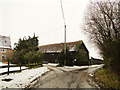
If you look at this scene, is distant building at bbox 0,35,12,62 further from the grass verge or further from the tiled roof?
the grass verge

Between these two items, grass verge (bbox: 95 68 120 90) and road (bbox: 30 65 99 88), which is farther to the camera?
road (bbox: 30 65 99 88)

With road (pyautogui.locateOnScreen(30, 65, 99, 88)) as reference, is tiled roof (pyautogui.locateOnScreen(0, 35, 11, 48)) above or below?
above

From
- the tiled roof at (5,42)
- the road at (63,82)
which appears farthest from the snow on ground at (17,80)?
the tiled roof at (5,42)

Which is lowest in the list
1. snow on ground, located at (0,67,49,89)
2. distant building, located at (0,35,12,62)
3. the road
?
the road

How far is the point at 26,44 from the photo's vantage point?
90.4 feet

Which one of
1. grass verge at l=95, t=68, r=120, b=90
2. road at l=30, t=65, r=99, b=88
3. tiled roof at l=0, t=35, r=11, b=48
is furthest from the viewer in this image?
tiled roof at l=0, t=35, r=11, b=48

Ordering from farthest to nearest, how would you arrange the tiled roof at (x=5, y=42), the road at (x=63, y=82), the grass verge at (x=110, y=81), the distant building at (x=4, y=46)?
the tiled roof at (x=5, y=42) < the distant building at (x=4, y=46) < the road at (x=63, y=82) < the grass verge at (x=110, y=81)

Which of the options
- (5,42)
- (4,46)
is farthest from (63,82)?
(5,42)

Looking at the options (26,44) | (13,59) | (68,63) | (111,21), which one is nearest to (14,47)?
(26,44)

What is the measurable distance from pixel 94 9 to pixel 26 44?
19.7m

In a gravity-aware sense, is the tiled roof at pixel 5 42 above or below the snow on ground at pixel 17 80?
above

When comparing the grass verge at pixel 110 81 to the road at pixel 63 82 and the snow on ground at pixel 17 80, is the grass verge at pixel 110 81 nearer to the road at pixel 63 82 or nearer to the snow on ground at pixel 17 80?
the road at pixel 63 82

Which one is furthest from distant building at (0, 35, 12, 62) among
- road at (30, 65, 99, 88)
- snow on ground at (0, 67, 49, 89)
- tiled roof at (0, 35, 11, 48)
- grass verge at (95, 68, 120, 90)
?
grass verge at (95, 68, 120, 90)

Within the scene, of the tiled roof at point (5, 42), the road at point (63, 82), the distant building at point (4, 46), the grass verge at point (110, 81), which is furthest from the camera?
the tiled roof at point (5, 42)
